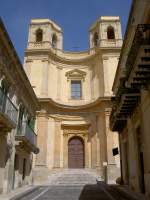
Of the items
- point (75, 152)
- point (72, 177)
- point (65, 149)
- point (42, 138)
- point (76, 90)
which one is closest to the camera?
point (72, 177)

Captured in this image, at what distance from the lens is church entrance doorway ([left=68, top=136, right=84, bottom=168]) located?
26.6 m

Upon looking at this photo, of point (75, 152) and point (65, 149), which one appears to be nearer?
point (65, 149)

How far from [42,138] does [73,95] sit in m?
6.83

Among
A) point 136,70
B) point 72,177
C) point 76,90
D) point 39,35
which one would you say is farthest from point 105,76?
point 136,70

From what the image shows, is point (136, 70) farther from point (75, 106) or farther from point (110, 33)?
point (110, 33)

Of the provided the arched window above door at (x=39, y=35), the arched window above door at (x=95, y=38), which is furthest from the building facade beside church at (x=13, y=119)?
the arched window above door at (x=95, y=38)

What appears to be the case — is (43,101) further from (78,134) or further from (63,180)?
(63,180)

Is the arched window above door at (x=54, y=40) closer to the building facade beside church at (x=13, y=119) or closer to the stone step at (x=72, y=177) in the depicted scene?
the building facade beside church at (x=13, y=119)

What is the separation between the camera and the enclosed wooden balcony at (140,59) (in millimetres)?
6934

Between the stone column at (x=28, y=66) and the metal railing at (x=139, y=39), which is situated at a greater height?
the stone column at (x=28, y=66)

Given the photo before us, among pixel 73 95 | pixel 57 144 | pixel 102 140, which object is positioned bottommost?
pixel 57 144

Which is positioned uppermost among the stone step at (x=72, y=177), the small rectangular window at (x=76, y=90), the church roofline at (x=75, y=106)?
the small rectangular window at (x=76, y=90)

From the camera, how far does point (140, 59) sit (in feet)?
24.0

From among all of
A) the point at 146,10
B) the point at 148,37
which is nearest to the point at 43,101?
the point at 146,10
